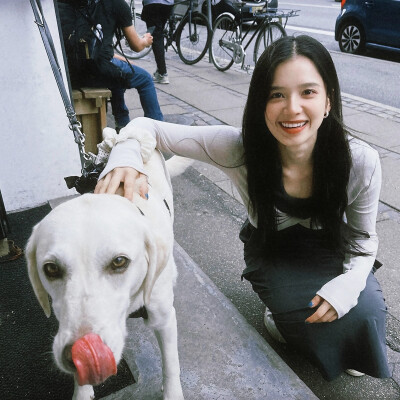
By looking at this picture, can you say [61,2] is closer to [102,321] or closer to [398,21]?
[102,321]

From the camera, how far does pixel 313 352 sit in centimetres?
222

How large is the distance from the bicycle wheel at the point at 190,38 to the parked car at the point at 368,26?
362 centimetres

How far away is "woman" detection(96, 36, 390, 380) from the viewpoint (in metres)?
2.05

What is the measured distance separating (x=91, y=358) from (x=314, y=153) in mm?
1563

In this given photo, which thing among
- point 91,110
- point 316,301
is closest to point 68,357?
point 316,301

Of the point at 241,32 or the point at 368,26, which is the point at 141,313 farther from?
the point at 368,26

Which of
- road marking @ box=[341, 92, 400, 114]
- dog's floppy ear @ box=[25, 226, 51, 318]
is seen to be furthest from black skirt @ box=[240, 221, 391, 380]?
road marking @ box=[341, 92, 400, 114]

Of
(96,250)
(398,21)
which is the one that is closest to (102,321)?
(96,250)

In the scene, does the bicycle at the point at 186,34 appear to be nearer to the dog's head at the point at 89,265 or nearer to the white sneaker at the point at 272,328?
the white sneaker at the point at 272,328

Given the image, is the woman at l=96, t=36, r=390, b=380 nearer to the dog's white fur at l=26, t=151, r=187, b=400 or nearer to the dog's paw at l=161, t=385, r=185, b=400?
the dog's white fur at l=26, t=151, r=187, b=400

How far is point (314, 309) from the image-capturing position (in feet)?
7.43

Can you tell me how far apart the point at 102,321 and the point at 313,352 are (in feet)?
4.27

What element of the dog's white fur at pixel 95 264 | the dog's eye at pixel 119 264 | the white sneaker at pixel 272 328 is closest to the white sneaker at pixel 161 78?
the white sneaker at pixel 272 328

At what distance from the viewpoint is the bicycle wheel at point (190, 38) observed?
8.98 metres
